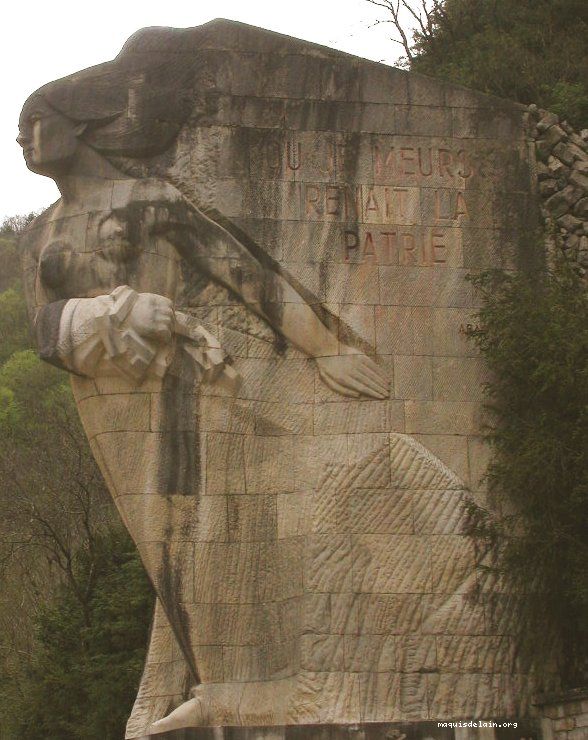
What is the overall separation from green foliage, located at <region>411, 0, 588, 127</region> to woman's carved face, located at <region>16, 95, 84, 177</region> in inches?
268

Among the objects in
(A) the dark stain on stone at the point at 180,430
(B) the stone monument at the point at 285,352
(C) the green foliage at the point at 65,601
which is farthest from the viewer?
(C) the green foliage at the point at 65,601

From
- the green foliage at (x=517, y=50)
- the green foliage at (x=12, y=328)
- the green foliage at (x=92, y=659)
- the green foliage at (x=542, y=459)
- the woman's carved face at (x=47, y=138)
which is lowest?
the green foliage at (x=92, y=659)

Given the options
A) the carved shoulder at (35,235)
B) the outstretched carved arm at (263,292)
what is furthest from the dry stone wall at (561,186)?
the carved shoulder at (35,235)

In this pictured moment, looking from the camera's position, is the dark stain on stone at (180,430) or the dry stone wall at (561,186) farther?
the dry stone wall at (561,186)

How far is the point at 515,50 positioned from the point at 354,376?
29.5 ft

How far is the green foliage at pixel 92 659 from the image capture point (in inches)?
733

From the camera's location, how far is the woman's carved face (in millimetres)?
14266

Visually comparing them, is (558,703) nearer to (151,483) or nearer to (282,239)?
Answer: (151,483)

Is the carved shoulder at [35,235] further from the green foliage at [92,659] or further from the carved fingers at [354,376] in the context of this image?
the green foliage at [92,659]

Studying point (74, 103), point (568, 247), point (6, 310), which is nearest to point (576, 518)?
point (568, 247)

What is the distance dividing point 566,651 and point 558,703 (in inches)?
26.6

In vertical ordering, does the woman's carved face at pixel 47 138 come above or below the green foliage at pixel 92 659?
above

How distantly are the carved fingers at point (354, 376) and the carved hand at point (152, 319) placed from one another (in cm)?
173

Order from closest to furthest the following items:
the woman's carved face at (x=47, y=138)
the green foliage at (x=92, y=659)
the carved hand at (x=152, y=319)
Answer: the carved hand at (x=152, y=319) < the woman's carved face at (x=47, y=138) < the green foliage at (x=92, y=659)
